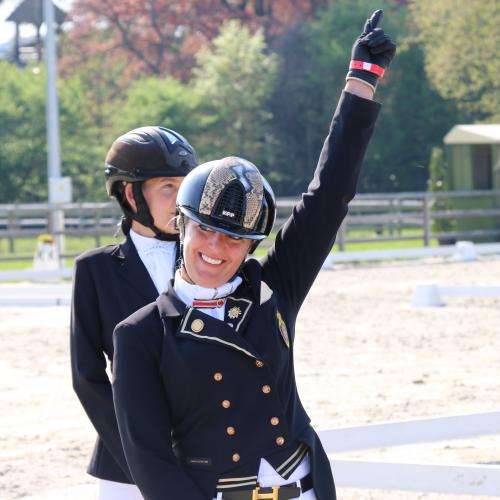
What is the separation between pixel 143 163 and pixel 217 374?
4.14 ft

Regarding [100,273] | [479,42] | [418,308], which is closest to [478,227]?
[479,42]

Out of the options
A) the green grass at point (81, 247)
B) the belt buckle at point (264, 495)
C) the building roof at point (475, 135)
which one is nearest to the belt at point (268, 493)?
the belt buckle at point (264, 495)

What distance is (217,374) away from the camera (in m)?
2.89

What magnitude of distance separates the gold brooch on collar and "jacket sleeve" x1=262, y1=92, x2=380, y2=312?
0.20m

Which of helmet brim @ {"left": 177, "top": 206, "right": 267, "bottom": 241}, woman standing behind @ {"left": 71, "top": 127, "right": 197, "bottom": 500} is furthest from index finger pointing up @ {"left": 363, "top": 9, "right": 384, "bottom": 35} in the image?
woman standing behind @ {"left": 71, "top": 127, "right": 197, "bottom": 500}

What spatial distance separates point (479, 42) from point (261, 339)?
31.0 metres

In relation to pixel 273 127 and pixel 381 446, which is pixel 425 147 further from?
pixel 381 446

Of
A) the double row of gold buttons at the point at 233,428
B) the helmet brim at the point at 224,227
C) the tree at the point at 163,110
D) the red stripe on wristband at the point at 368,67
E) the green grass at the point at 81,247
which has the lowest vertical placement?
the green grass at the point at 81,247

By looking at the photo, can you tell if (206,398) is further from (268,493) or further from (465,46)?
(465,46)

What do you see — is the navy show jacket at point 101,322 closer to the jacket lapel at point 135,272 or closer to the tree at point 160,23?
the jacket lapel at point 135,272

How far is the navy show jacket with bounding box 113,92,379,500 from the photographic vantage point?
9.41 feet

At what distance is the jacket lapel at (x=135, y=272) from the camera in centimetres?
377

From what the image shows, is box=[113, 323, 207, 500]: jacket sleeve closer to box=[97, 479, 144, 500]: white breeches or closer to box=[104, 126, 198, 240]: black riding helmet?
box=[97, 479, 144, 500]: white breeches

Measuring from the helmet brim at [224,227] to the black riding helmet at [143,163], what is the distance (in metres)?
0.96
